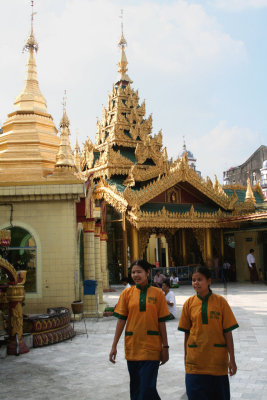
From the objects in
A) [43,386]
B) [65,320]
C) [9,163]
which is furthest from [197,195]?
[43,386]

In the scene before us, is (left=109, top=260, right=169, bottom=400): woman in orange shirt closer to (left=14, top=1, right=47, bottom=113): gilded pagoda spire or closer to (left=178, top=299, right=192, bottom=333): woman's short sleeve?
(left=178, top=299, right=192, bottom=333): woman's short sleeve

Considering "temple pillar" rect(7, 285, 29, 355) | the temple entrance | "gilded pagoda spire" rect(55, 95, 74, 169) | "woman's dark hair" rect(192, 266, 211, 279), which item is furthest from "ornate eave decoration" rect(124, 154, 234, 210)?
"woman's dark hair" rect(192, 266, 211, 279)

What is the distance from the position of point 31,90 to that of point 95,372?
12.8 metres

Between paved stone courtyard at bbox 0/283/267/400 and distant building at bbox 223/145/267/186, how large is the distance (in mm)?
46730

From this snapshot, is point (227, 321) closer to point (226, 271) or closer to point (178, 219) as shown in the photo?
point (178, 219)

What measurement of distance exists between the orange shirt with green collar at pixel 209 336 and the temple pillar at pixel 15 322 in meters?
4.70

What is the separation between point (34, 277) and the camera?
38.2ft

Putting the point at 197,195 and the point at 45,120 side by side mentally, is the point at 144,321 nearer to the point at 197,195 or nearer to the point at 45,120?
the point at 45,120

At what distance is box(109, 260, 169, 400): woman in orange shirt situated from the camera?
160 inches

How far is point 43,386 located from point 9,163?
31.6 feet

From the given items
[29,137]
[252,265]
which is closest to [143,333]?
[29,137]

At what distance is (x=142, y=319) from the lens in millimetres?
4246

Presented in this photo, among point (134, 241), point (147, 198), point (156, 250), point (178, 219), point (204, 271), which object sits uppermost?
point (147, 198)

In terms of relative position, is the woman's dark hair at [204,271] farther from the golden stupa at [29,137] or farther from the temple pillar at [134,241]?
the temple pillar at [134,241]
